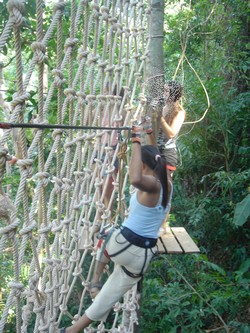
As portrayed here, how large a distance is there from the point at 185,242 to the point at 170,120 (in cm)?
56

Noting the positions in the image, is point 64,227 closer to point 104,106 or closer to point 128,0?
point 104,106

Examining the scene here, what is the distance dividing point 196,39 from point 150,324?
7.23 feet

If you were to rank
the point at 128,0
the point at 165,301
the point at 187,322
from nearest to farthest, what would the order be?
the point at 128,0 → the point at 165,301 → the point at 187,322

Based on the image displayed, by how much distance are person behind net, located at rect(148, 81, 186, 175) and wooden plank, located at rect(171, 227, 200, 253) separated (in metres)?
0.34

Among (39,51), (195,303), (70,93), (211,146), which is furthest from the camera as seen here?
(211,146)

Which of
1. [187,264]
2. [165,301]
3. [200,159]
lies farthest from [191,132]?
[165,301]

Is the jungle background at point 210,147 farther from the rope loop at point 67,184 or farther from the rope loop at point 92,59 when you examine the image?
the rope loop at point 67,184

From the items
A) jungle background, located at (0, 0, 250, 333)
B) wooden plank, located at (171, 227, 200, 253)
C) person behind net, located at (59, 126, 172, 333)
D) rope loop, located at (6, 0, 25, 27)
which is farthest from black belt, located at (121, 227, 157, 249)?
jungle background, located at (0, 0, 250, 333)

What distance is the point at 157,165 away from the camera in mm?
1375

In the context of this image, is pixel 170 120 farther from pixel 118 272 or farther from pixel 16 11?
pixel 16 11

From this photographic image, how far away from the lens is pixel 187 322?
2.77 metres

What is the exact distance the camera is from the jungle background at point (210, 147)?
2939 mm

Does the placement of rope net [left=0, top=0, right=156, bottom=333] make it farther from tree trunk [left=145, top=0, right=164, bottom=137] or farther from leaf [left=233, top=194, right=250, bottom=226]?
leaf [left=233, top=194, right=250, bottom=226]

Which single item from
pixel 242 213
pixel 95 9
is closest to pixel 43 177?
pixel 95 9
